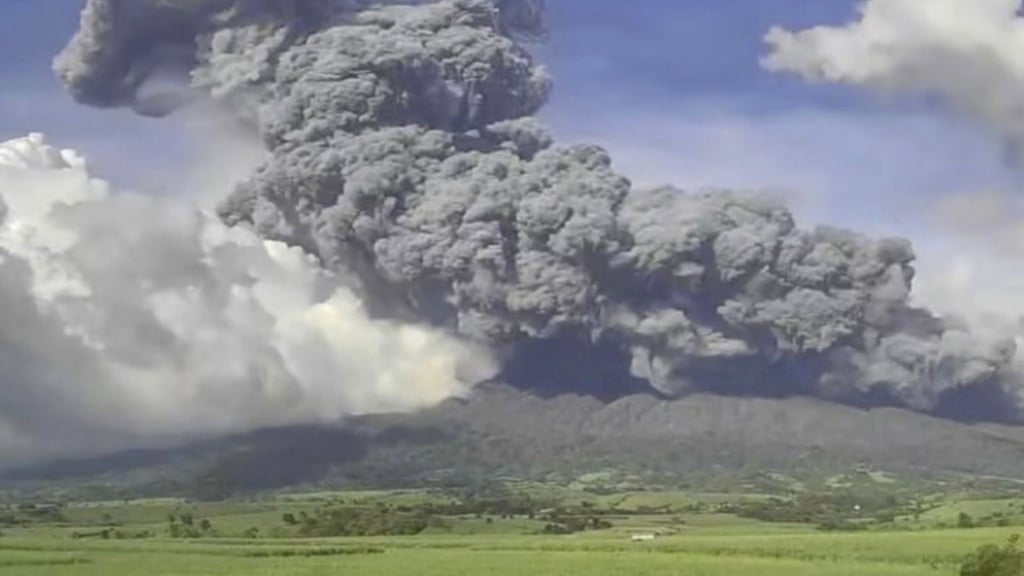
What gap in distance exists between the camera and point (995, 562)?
47500mm

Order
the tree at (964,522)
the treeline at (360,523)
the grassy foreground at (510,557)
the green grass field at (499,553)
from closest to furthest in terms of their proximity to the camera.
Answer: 1. the grassy foreground at (510,557)
2. the green grass field at (499,553)
3. the tree at (964,522)
4. the treeline at (360,523)

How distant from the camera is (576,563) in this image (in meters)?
52.3

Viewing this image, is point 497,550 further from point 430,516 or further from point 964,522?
point 430,516

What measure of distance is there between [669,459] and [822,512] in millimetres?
68695

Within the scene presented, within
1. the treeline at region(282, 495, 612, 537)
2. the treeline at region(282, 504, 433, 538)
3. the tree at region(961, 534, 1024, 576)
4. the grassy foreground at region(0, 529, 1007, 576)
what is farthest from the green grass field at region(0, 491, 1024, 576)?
the treeline at region(282, 495, 612, 537)

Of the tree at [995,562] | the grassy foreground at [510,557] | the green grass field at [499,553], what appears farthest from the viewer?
the green grass field at [499,553]

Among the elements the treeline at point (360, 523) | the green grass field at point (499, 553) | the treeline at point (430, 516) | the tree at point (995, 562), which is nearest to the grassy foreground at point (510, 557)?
the green grass field at point (499, 553)

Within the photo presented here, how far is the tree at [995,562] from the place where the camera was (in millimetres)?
46750

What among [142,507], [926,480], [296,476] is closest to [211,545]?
[142,507]

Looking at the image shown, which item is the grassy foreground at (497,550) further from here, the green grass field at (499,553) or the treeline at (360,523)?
the treeline at (360,523)

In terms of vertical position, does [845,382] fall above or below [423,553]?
above

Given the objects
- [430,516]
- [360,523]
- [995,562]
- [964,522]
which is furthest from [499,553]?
[430,516]

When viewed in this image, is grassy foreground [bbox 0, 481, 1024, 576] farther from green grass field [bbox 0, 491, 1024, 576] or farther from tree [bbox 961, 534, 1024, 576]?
tree [bbox 961, 534, 1024, 576]

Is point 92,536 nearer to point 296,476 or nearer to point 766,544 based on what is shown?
point 766,544
